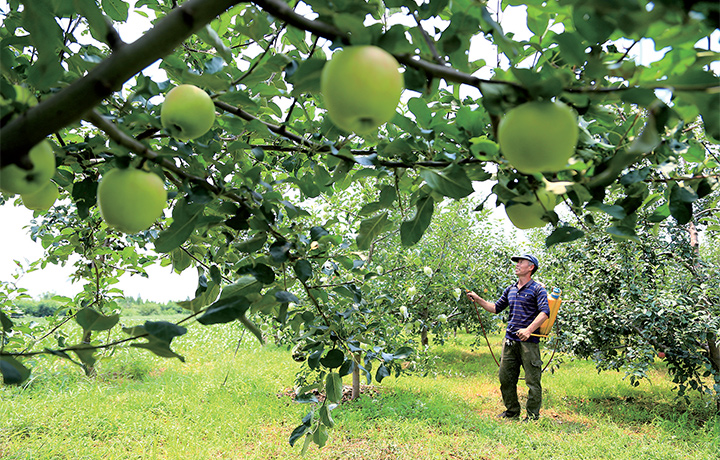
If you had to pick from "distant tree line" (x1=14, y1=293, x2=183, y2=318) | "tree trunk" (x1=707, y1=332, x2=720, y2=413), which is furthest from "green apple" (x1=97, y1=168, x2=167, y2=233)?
"distant tree line" (x1=14, y1=293, x2=183, y2=318)

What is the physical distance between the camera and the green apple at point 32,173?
0.76 m

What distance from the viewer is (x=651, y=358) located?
4844mm

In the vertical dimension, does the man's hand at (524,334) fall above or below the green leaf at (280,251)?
below

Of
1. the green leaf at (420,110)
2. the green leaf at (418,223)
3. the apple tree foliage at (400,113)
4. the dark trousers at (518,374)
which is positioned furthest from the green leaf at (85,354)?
the dark trousers at (518,374)

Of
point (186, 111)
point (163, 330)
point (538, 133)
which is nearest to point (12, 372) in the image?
point (163, 330)

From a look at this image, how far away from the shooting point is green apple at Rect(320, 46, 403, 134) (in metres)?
0.61

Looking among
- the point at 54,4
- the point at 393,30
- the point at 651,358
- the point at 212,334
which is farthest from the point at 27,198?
the point at 212,334

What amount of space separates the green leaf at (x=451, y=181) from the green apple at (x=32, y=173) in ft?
2.36

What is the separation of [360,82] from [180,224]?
75 centimetres

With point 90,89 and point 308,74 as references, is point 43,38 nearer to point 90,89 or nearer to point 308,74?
point 90,89

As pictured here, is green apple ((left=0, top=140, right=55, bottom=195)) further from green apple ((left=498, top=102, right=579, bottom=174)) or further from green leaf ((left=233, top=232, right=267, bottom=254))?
green apple ((left=498, top=102, right=579, bottom=174))

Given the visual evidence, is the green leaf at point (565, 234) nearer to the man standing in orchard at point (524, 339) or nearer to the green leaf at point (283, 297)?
the green leaf at point (283, 297)

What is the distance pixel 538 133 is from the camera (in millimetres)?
632

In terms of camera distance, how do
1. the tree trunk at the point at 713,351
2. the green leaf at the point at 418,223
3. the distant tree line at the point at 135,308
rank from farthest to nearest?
the distant tree line at the point at 135,308, the tree trunk at the point at 713,351, the green leaf at the point at 418,223
